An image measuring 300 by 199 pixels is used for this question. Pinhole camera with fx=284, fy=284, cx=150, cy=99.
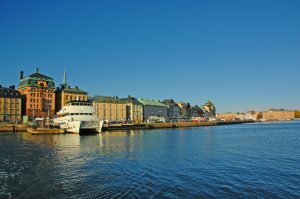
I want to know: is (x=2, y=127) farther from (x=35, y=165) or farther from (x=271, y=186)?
(x=271, y=186)

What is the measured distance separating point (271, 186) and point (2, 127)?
4145 inches

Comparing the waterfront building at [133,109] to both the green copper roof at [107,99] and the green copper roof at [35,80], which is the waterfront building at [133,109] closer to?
the green copper roof at [107,99]

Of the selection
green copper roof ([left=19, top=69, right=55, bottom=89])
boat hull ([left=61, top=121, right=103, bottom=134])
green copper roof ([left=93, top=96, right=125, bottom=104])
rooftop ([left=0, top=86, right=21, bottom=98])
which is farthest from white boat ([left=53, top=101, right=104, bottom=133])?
green copper roof ([left=93, top=96, right=125, bottom=104])

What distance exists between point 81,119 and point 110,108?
87697 millimetres

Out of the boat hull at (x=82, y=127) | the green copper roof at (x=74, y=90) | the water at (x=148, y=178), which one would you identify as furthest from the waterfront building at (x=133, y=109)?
the water at (x=148, y=178)

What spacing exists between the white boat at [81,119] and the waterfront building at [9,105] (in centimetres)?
5144

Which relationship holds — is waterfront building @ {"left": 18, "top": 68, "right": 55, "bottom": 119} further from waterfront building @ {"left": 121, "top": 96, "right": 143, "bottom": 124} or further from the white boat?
waterfront building @ {"left": 121, "top": 96, "right": 143, "bottom": 124}

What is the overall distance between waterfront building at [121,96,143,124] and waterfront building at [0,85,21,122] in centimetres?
7035

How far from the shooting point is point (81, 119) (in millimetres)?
84875

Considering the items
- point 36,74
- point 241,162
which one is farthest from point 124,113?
point 241,162

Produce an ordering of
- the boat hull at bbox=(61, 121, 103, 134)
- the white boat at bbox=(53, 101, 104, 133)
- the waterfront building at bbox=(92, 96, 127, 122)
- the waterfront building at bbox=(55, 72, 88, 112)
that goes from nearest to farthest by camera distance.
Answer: the boat hull at bbox=(61, 121, 103, 134)
the white boat at bbox=(53, 101, 104, 133)
the waterfront building at bbox=(55, 72, 88, 112)
the waterfront building at bbox=(92, 96, 127, 122)

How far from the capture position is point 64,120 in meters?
91.3

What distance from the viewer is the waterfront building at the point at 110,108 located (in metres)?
166

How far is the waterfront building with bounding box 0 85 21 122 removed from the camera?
12625cm
